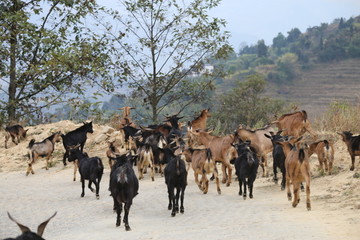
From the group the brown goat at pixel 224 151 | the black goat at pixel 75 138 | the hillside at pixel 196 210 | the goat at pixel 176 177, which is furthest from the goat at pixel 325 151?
the black goat at pixel 75 138

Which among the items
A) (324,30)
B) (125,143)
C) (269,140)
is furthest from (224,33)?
(324,30)

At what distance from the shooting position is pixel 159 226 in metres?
10.4

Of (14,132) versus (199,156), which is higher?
(14,132)

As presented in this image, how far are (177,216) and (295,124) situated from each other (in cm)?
654

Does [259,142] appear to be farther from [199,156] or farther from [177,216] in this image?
[177,216]

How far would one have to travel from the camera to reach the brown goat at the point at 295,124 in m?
16.6

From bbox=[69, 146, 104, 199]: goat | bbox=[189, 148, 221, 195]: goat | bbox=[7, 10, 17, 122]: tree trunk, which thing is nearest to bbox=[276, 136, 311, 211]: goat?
bbox=[189, 148, 221, 195]: goat

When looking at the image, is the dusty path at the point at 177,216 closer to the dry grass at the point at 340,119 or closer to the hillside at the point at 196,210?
the hillside at the point at 196,210

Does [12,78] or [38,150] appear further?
[12,78]

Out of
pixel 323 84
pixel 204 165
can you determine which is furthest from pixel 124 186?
pixel 323 84

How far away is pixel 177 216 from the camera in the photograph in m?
11.4

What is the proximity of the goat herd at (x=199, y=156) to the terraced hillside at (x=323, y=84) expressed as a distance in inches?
2213

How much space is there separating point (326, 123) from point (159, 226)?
10608 mm

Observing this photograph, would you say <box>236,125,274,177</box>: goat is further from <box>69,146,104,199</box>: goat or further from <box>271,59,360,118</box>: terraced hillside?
<box>271,59,360,118</box>: terraced hillside
